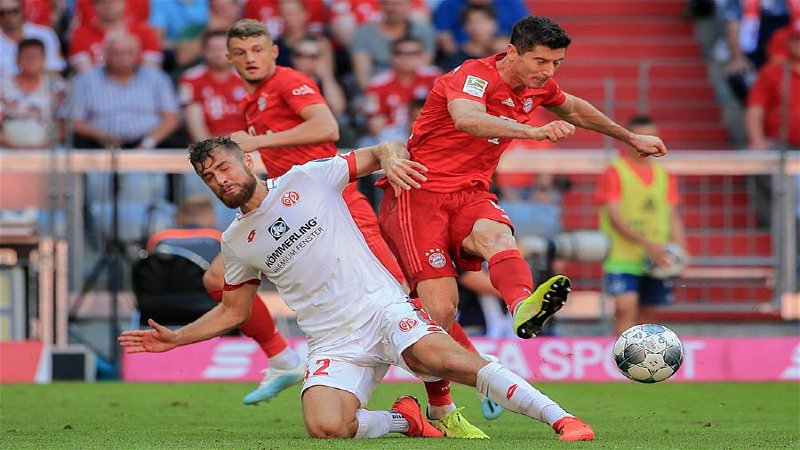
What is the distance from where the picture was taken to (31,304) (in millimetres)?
13758

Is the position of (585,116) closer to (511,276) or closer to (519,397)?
(511,276)

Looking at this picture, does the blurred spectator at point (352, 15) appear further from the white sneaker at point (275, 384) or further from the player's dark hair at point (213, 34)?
the white sneaker at point (275, 384)

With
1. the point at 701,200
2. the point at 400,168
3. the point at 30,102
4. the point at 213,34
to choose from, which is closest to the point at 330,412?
the point at 400,168

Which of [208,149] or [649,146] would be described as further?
[649,146]

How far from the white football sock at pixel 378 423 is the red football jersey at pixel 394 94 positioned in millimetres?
7799

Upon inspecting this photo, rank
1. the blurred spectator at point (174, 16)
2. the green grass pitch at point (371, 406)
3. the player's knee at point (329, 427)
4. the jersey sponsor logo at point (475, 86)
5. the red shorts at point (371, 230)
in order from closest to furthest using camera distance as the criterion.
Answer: the green grass pitch at point (371, 406), the player's knee at point (329, 427), the jersey sponsor logo at point (475, 86), the red shorts at point (371, 230), the blurred spectator at point (174, 16)

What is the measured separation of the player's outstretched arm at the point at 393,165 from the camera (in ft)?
26.4

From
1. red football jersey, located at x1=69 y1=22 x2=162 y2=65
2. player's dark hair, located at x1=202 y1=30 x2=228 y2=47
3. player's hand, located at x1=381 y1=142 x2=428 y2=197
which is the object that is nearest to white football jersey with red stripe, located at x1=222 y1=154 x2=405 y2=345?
player's hand, located at x1=381 y1=142 x2=428 y2=197

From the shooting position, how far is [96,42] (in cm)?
1672

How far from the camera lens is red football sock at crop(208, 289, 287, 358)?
9875mm

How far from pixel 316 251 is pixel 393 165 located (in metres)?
0.64

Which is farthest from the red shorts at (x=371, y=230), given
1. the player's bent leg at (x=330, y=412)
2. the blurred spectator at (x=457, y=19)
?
the blurred spectator at (x=457, y=19)

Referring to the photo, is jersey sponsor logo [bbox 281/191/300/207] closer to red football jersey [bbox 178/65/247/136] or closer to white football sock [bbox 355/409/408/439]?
white football sock [bbox 355/409/408/439]

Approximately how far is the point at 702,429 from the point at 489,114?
227 centimetres
